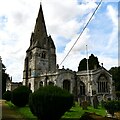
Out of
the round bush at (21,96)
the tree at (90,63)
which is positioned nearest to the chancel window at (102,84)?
the tree at (90,63)

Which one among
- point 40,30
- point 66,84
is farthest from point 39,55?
point 66,84

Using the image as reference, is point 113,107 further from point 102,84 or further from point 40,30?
point 40,30

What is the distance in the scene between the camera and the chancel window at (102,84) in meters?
49.9

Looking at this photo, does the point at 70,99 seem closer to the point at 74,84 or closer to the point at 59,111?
the point at 59,111

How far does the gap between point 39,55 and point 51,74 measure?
27.6 ft

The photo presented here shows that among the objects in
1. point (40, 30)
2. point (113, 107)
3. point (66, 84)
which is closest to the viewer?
point (113, 107)

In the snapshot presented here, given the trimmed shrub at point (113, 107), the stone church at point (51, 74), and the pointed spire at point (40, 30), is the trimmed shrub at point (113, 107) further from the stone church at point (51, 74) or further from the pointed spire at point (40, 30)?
the pointed spire at point (40, 30)

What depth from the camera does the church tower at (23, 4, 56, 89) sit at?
5716 centimetres

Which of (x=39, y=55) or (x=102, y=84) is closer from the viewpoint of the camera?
(x=102, y=84)

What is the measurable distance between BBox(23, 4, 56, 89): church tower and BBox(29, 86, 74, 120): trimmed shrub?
43004mm

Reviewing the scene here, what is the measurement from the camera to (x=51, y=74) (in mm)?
51781

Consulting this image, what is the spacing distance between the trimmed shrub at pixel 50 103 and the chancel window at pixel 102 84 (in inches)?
1482

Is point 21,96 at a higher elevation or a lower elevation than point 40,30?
lower

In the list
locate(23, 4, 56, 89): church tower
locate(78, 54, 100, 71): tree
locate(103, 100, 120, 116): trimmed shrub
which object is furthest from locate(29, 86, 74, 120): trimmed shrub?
locate(78, 54, 100, 71): tree
